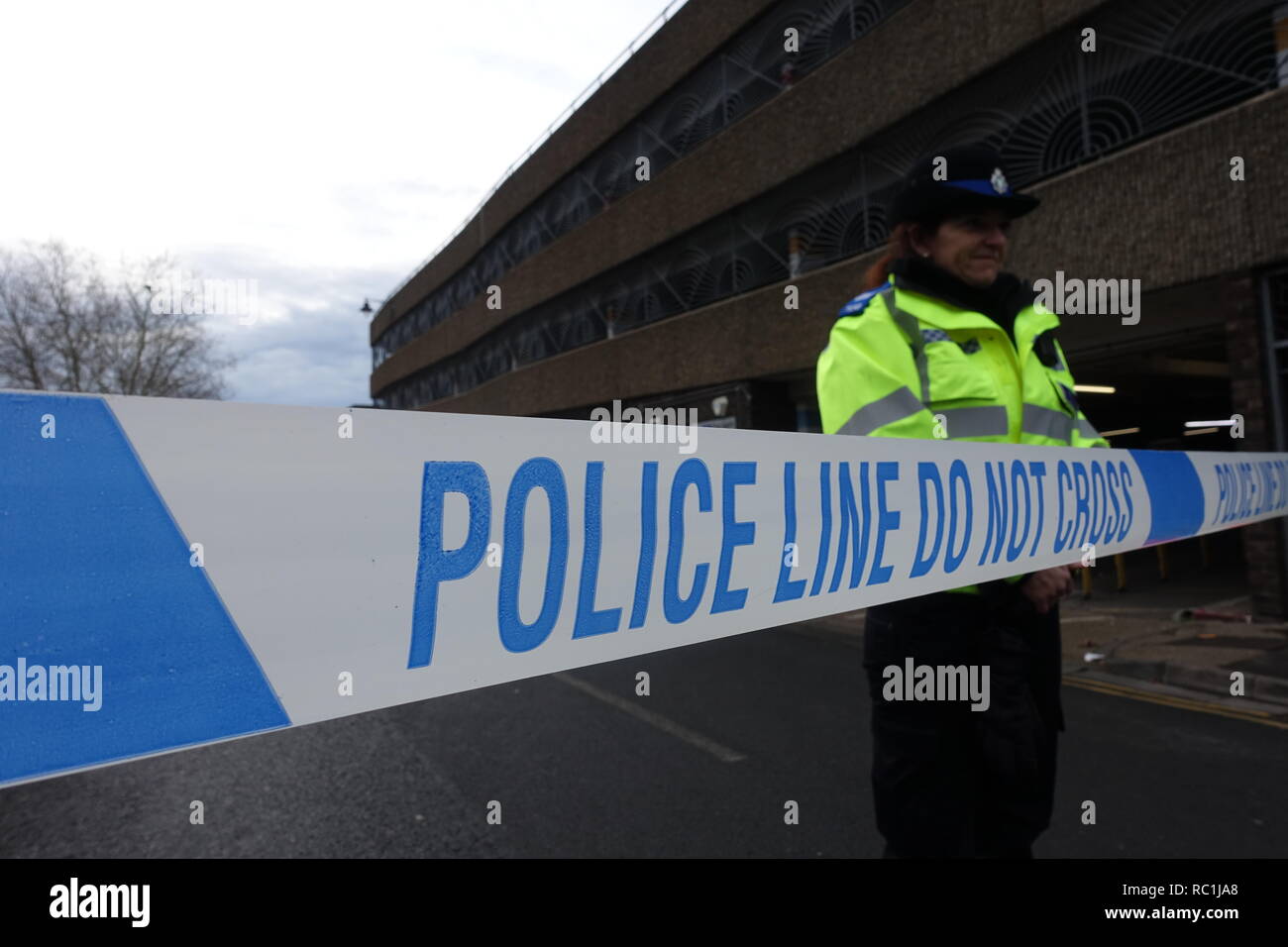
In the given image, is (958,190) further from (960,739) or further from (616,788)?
(616,788)

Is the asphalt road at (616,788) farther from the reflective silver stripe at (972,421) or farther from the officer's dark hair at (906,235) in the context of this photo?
the officer's dark hair at (906,235)

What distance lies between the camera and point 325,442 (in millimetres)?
864

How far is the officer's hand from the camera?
192 centimetres

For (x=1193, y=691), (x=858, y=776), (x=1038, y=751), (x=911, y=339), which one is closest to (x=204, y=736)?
(x=911, y=339)

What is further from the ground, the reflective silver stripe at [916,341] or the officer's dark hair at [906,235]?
the officer's dark hair at [906,235]

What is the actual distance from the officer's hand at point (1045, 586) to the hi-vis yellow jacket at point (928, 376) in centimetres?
6

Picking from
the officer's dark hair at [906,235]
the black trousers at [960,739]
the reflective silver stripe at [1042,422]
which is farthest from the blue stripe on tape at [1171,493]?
the officer's dark hair at [906,235]

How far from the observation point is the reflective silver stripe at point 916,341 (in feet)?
6.41

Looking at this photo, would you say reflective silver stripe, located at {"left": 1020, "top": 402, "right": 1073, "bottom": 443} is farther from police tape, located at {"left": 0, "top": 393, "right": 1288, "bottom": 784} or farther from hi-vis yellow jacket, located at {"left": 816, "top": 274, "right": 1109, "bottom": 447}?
police tape, located at {"left": 0, "top": 393, "right": 1288, "bottom": 784}

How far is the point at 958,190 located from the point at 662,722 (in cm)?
368

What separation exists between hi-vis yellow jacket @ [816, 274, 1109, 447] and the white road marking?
2.67 meters

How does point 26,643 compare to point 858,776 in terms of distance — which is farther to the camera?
point 858,776

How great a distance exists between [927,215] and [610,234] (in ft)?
55.5
